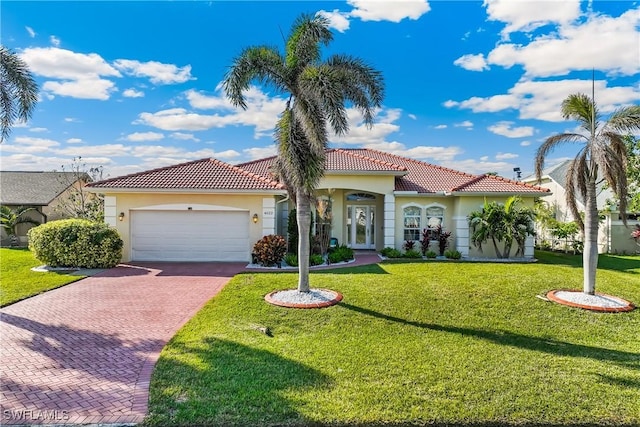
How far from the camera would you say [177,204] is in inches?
646

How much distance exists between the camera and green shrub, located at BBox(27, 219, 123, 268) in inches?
576

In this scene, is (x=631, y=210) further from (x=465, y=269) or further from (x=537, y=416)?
(x=537, y=416)

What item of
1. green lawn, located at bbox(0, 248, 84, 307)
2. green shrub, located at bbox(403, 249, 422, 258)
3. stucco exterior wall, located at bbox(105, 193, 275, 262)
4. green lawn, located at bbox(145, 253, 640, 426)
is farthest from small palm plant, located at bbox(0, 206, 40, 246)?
green shrub, located at bbox(403, 249, 422, 258)

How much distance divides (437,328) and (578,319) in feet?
12.1

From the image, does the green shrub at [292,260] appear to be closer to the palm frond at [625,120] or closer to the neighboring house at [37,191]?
the palm frond at [625,120]

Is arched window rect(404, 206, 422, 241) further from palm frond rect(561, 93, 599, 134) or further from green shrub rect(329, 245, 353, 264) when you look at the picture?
palm frond rect(561, 93, 599, 134)

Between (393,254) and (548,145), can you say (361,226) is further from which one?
(548,145)

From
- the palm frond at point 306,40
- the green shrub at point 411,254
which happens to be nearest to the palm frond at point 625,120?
the palm frond at point 306,40

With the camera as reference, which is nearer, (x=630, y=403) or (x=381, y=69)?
(x=630, y=403)

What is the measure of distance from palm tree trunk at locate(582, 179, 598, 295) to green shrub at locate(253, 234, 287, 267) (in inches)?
411

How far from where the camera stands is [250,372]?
5.88m

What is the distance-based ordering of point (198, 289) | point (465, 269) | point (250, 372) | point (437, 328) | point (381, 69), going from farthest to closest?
point (465, 269) < point (198, 289) < point (381, 69) < point (437, 328) < point (250, 372)

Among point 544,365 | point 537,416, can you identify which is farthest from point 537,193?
point 537,416

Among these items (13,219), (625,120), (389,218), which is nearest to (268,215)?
(389,218)
